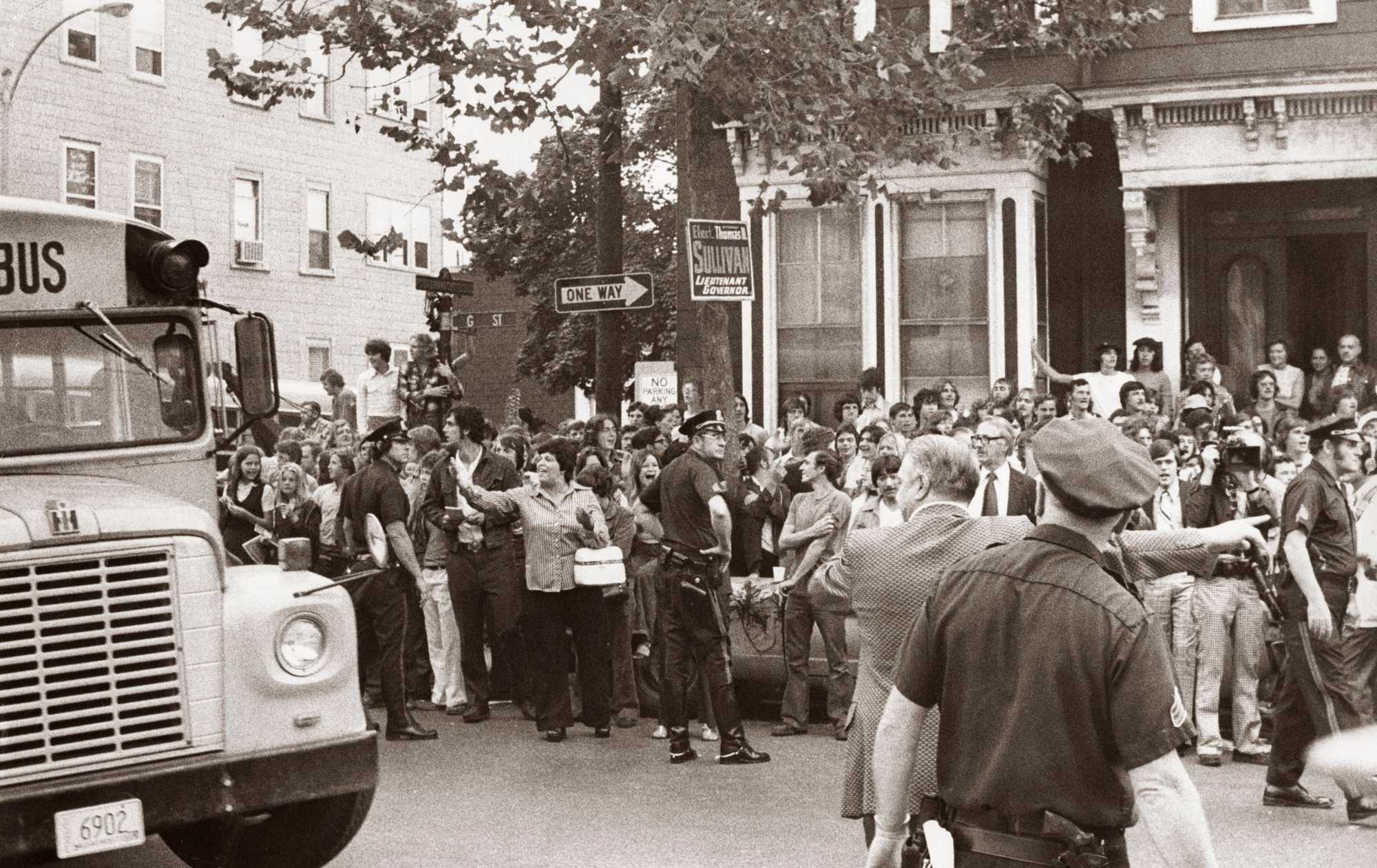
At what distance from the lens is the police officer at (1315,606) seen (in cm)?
940

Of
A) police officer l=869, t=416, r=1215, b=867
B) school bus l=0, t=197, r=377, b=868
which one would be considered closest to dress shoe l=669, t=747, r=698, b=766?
school bus l=0, t=197, r=377, b=868

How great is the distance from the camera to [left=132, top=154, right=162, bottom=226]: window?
3562cm

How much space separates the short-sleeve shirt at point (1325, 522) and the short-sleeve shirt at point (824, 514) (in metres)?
3.62

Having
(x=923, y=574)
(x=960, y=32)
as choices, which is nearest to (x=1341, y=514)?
(x=923, y=574)

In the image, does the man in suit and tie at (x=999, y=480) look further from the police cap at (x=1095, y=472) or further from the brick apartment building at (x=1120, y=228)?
the police cap at (x=1095, y=472)

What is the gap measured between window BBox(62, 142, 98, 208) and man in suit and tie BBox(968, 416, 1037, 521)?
Result: 2545cm

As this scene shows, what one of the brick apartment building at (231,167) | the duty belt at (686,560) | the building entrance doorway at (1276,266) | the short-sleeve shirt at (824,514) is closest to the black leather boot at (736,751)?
the duty belt at (686,560)

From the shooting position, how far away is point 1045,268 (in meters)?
21.8

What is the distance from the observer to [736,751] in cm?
1128

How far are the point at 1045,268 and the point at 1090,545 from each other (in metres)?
18.2

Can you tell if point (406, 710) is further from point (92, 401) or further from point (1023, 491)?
point (92, 401)

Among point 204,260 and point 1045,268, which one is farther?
point 1045,268

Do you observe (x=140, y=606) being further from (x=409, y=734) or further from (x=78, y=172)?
(x=78, y=172)

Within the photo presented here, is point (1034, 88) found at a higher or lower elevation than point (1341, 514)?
higher
